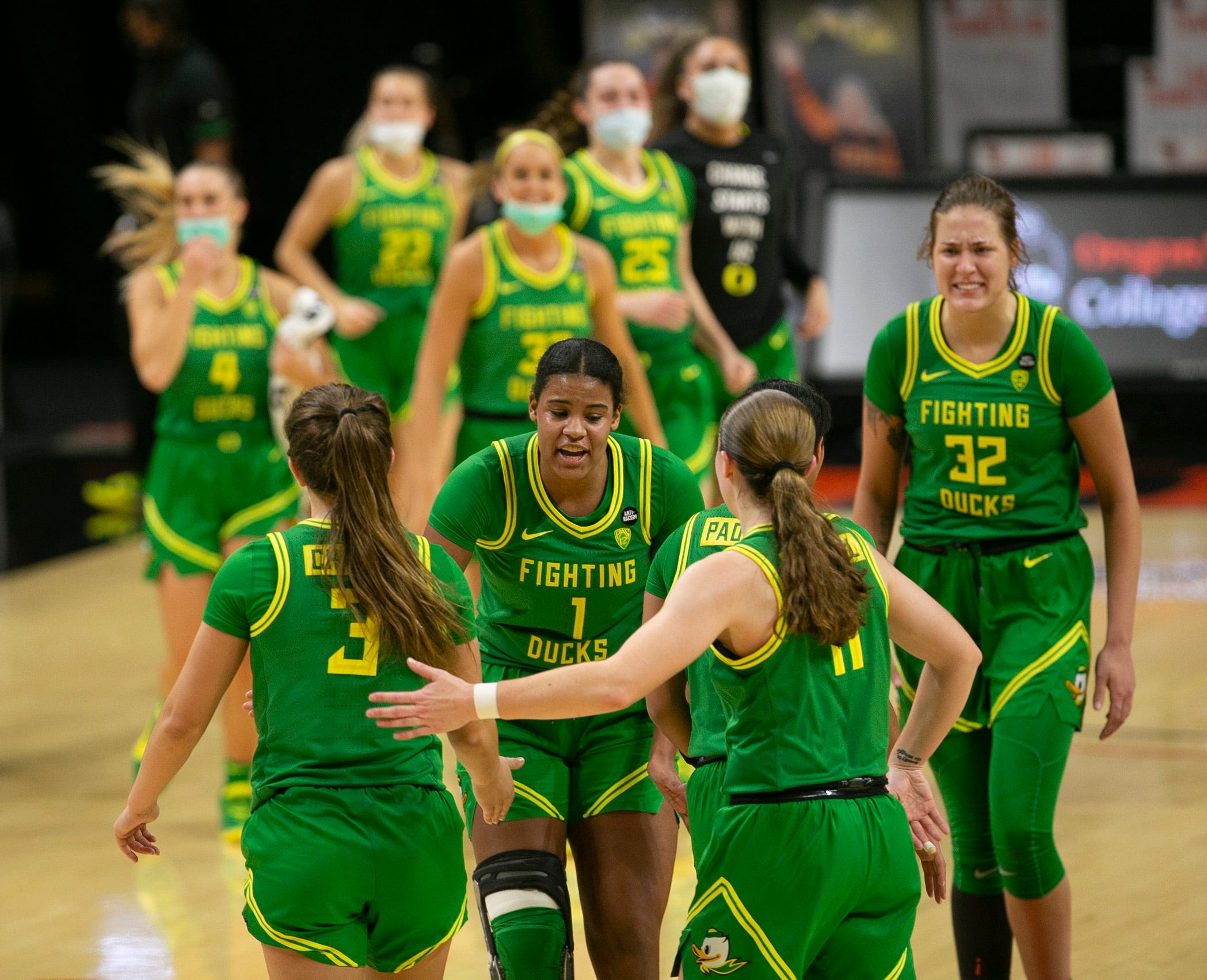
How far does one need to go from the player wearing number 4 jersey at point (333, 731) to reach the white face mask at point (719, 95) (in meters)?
4.43

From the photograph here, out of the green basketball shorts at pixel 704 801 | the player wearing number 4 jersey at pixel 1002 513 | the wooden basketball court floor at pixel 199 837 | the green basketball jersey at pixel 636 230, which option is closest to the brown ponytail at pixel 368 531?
the green basketball shorts at pixel 704 801

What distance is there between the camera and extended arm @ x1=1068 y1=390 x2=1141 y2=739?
4.20 metres

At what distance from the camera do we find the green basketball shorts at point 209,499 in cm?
613

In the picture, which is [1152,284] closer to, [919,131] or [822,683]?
[919,131]

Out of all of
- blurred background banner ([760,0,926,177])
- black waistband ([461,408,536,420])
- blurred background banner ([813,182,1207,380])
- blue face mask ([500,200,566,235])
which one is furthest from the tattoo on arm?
blurred background banner ([760,0,926,177])

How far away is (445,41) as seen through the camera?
16656 mm

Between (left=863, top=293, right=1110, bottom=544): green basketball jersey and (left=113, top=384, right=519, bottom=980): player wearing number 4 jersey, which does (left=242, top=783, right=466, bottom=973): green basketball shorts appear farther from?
(left=863, top=293, right=1110, bottom=544): green basketball jersey

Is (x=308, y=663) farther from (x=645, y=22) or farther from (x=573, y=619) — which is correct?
(x=645, y=22)

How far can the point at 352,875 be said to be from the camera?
10.8ft

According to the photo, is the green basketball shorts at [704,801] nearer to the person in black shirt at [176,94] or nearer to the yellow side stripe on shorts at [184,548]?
the yellow side stripe on shorts at [184,548]

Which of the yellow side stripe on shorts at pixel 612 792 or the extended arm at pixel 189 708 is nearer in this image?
the extended arm at pixel 189 708

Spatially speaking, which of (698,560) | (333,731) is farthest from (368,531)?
(698,560)

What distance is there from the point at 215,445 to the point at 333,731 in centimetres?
310

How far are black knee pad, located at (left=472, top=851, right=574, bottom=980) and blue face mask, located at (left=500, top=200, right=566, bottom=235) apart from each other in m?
2.91
